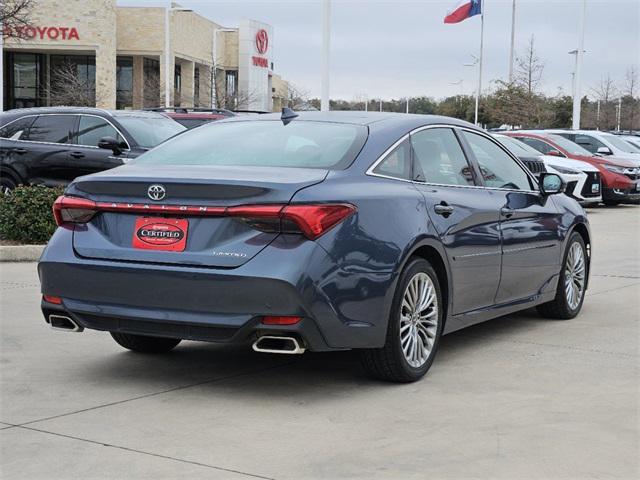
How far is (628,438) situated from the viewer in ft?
16.5

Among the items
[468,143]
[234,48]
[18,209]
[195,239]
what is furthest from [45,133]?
[234,48]

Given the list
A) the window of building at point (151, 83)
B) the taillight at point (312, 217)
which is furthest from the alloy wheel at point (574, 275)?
the window of building at point (151, 83)

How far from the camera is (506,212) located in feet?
23.8

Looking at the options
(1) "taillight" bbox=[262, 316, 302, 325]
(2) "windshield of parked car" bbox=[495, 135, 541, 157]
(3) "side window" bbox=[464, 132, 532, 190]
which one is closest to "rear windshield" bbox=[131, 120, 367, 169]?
(1) "taillight" bbox=[262, 316, 302, 325]

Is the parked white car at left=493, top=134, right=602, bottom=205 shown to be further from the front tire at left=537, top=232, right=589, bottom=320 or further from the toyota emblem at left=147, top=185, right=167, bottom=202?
the toyota emblem at left=147, top=185, right=167, bottom=202

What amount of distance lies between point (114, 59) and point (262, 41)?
20.4 metres

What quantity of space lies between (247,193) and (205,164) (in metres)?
0.74

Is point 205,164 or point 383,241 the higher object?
point 205,164

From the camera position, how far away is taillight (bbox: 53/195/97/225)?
19.0 ft

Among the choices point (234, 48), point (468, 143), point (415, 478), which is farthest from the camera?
point (234, 48)

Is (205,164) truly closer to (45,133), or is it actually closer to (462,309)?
(462,309)

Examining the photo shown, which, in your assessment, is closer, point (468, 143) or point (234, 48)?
point (468, 143)

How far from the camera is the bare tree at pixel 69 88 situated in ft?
168

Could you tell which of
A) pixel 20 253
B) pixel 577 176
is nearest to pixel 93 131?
pixel 20 253
